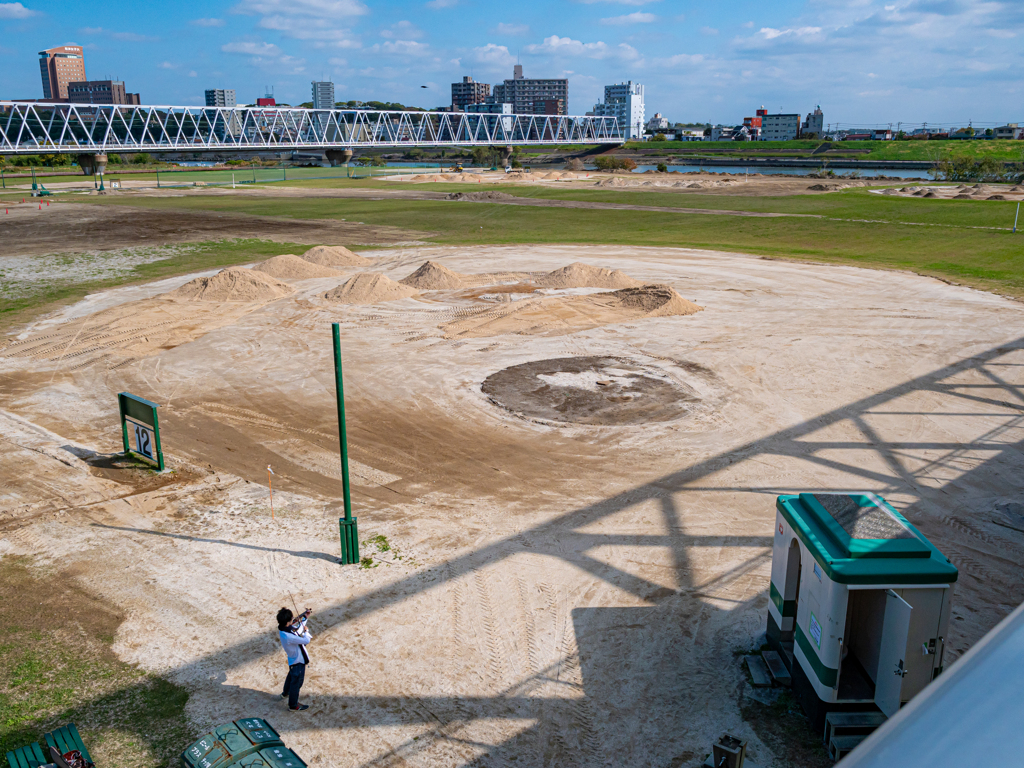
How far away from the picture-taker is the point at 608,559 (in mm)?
12492

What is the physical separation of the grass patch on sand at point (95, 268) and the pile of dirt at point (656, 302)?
73.7 feet

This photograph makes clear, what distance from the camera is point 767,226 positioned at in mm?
55875

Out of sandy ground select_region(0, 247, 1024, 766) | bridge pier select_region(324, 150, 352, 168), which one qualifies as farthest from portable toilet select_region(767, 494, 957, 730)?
A: bridge pier select_region(324, 150, 352, 168)

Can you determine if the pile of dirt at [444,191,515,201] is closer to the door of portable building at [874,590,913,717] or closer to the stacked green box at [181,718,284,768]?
the door of portable building at [874,590,913,717]

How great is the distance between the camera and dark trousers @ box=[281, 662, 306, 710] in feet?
30.1

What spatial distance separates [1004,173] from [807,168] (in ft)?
165

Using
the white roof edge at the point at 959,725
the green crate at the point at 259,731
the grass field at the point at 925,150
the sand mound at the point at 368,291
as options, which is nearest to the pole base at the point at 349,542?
the green crate at the point at 259,731

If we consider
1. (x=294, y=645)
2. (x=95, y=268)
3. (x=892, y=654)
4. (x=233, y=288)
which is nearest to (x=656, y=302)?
(x=233, y=288)

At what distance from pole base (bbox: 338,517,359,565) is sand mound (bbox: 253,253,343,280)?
25965 millimetres

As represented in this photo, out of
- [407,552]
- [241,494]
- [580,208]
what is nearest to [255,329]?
[241,494]

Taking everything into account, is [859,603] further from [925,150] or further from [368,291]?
[925,150]

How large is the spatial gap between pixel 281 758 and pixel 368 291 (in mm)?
25141

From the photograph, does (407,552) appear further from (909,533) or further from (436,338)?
(436,338)

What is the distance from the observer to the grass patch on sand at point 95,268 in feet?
107
